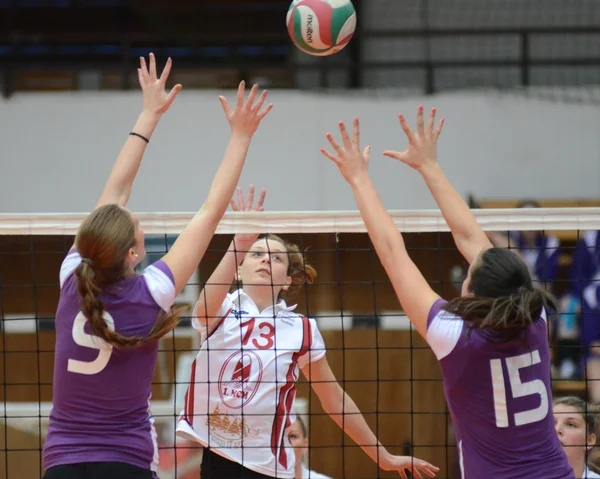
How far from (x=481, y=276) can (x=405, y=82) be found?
6330 mm

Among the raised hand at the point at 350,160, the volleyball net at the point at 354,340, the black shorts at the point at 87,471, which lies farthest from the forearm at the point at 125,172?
the volleyball net at the point at 354,340

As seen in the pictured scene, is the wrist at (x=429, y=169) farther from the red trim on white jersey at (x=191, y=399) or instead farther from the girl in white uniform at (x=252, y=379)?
the red trim on white jersey at (x=191, y=399)

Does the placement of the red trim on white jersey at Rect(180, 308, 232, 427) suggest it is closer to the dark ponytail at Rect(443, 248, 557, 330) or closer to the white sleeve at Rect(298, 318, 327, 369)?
the white sleeve at Rect(298, 318, 327, 369)

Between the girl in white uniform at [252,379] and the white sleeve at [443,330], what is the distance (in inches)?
52.4

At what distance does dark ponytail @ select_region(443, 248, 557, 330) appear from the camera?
257 centimetres

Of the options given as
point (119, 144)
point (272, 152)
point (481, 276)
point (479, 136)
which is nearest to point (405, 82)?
point (479, 136)

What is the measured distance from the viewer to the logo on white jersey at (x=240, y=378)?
3.88 meters

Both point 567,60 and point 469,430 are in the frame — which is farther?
point 567,60

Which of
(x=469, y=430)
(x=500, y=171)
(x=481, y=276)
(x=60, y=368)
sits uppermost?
(x=500, y=171)

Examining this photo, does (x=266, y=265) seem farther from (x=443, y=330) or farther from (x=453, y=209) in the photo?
(x=443, y=330)

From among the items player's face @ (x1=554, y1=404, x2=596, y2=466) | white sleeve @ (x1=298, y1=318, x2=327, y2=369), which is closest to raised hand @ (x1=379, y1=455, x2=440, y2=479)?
white sleeve @ (x1=298, y1=318, x2=327, y2=369)

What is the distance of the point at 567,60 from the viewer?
8656 millimetres

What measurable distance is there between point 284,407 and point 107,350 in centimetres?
147

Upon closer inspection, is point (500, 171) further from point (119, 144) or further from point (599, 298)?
point (119, 144)
